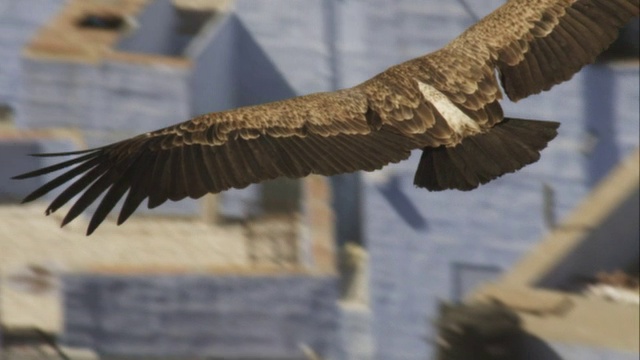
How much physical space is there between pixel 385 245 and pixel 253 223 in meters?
1.37

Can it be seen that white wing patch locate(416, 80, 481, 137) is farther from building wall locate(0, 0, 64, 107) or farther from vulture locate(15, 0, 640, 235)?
building wall locate(0, 0, 64, 107)

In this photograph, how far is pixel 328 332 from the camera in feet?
72.5

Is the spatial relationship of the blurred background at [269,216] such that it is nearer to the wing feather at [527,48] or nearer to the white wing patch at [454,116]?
the wing feather at [527,48]

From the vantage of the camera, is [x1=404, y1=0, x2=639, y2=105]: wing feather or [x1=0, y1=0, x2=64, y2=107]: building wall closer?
[x1=404, y1=0, x2=639, y2=105]: wing feather

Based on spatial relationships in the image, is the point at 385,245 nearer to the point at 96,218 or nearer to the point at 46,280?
the point at 46,280

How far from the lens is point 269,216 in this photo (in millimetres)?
23359

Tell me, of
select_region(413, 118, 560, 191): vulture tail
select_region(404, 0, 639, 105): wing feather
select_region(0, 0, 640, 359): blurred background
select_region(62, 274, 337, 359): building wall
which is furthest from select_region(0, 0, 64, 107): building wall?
select_region(413, 118, 560, 191): vulture tail

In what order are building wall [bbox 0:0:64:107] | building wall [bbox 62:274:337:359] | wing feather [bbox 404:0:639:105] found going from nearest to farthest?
wing feather [bbox 404:0:639:105] < building wall [bbox 62:274:337:359] < building wall [bbox 0:0:64:107]

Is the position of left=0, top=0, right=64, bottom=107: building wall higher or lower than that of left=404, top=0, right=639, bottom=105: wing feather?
higher

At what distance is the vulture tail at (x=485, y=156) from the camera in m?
13.3

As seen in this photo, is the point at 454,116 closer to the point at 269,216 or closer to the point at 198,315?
the point at 198,315

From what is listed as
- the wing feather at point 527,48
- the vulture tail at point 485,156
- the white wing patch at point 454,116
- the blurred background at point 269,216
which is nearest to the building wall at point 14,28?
the blurred background at point 269,216

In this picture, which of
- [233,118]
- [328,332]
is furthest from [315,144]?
[328,332]

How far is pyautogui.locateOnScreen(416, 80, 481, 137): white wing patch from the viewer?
44.0 ft
